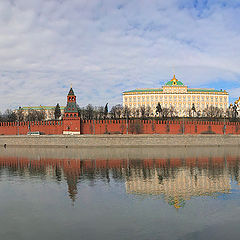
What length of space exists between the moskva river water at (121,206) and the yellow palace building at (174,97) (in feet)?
238

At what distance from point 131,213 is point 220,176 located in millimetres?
7758

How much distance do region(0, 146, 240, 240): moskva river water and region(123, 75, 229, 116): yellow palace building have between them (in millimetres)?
72433

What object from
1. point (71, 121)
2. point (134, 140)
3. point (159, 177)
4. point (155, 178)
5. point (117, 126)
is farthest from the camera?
point (117, 126)

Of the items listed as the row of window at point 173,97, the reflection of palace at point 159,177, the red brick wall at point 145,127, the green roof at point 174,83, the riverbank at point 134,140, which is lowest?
the reflection of palace at point 159,177

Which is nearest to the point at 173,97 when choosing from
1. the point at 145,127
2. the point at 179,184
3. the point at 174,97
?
the point at 174,97

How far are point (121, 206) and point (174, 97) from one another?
266ft

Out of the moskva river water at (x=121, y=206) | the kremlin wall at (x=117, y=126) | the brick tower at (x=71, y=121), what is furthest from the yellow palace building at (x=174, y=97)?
the moskva river water at (x=121, y=206)

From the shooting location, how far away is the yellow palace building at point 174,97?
88.5 metres

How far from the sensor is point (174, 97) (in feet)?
292

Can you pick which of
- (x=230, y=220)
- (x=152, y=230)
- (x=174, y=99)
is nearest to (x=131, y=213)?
(x=152, y=230)

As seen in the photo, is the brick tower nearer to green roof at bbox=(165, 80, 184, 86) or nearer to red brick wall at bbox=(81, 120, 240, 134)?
red brick wall at bbox=(81, 120, 240, 134)

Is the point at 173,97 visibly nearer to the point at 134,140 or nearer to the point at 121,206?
the point at 134,140

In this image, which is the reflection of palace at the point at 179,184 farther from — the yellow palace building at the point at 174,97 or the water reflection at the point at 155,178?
the yellow palace building at the point at 174,97

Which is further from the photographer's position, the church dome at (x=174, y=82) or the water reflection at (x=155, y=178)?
the church dome at (x=174, y=82)
